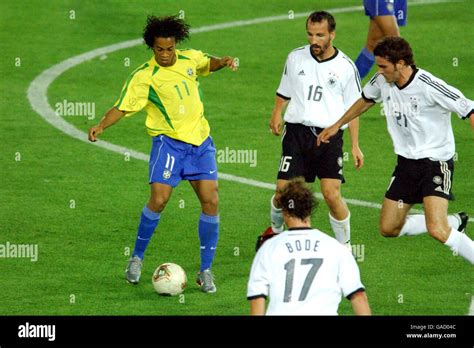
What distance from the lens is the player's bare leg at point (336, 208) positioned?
14.3 meters

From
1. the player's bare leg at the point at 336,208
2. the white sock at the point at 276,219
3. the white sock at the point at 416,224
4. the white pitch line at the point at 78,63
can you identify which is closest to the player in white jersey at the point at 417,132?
the white sock at the point at 416,224

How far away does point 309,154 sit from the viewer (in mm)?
14375

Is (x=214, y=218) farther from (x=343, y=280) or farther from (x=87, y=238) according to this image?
(x=343, y=280)

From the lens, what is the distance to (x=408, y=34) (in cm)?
2502

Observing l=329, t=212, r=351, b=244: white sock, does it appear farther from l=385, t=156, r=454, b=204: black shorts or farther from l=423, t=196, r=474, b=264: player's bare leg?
l=423, t=196, r=474, b=264: player's bare leg

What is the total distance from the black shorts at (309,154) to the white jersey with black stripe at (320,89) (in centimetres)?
12

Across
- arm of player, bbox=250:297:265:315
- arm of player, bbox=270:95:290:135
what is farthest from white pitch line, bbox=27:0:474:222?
arm of player, bbox=250:297:265:315

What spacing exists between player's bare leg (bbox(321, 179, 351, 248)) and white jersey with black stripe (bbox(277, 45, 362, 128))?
59 cm

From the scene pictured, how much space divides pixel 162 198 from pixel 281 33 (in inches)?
472

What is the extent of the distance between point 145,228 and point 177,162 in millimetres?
701

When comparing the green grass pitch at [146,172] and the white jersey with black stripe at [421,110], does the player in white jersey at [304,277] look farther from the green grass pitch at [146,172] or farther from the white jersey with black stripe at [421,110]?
the white jersey with black stripe at [421,110]

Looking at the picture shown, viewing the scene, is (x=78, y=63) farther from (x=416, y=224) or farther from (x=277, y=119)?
(x=416, y=224)

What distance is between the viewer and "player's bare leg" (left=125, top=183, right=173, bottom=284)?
13.6 m
